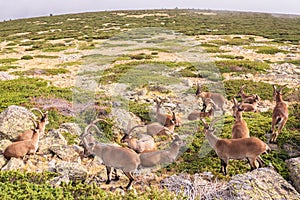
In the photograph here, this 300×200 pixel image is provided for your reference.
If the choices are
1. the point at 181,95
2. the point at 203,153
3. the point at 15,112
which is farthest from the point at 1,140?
the point at 181,95

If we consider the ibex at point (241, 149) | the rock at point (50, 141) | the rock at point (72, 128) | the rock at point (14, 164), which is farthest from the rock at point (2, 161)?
the ibex at point (241, 149)

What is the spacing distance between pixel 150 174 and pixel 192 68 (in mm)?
14906

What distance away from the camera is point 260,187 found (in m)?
5.86

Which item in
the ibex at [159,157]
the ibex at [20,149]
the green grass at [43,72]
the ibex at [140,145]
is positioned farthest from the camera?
the green grass at [43,72]

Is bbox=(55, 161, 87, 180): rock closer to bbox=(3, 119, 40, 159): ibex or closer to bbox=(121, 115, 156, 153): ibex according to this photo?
bbox=(3, 119, 40, 159): ibex

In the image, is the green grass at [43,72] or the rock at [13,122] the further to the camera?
the green grass at [43,72]

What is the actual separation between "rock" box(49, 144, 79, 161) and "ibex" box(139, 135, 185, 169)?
182cm

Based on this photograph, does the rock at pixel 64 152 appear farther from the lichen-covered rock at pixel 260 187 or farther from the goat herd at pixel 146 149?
the lichen-covered rock at pixel 260 187

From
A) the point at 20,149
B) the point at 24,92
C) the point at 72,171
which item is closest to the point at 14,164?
the point at 20,149

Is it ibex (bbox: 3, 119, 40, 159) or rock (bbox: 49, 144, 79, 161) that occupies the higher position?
ibex (bbox: 3, 119, 40, 159)

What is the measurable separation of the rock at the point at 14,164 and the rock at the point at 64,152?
105 cm

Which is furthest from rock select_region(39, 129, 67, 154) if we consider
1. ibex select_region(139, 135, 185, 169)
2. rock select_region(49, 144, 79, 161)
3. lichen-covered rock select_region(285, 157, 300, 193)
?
lichen-covered rock select_region(285, 157, 300, 193)

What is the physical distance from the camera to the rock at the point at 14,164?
7105 millimetres

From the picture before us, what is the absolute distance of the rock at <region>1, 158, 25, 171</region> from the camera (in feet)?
23.3
